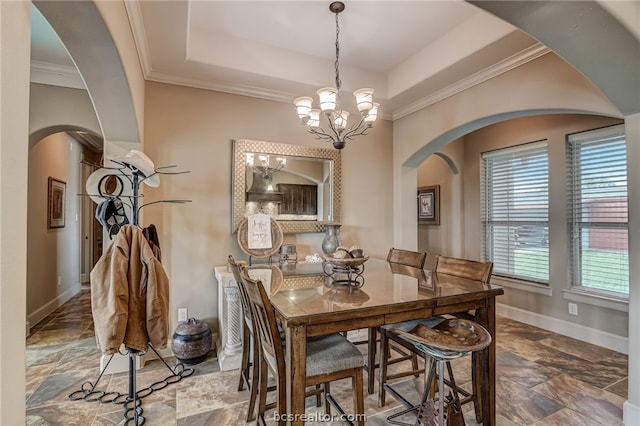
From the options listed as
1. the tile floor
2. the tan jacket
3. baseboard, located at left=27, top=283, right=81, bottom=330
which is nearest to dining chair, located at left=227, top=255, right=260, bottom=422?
the tile floor

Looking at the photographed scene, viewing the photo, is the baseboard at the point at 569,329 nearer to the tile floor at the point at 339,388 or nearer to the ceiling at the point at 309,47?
the tile floor at the point at 339,388

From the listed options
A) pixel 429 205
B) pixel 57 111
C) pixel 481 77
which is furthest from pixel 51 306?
pixel 481 77

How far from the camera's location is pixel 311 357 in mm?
1617

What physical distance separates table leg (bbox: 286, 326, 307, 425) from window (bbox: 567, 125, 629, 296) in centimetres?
350

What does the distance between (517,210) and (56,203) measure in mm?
6294

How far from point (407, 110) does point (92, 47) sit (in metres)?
3.14

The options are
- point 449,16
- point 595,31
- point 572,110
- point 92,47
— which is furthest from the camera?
point 449,16

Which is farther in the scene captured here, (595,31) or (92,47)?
(92,47)

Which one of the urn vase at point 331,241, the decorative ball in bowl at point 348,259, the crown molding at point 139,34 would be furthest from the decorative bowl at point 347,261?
the crown molding at point 139,34

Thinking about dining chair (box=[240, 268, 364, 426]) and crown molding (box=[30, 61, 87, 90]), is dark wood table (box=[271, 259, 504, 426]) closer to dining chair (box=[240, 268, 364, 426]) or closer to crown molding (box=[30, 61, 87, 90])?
dining chair (box=[240, 268, 364, 426])

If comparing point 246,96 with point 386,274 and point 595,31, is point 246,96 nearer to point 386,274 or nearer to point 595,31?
point 386,274

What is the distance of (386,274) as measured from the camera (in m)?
2.46

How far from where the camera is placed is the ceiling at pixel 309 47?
7.84 feet

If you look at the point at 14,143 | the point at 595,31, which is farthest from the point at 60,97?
the point at 595,31
